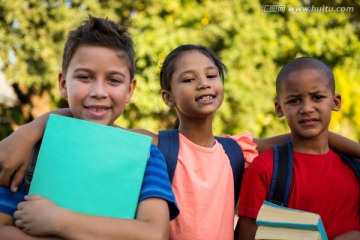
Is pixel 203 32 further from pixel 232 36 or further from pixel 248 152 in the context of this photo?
pixel 248 152

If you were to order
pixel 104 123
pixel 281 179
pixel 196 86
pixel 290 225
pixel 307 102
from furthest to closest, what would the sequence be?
pixel 196 86 → pixel 307 102 → pixel 281 179 → pixel 104 123 → pixel 290 225

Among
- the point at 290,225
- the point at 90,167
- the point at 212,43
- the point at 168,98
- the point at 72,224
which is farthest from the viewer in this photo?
the point at 212,43

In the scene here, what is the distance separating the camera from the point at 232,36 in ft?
32.9

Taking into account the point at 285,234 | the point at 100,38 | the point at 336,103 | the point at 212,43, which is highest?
the point at 212,43

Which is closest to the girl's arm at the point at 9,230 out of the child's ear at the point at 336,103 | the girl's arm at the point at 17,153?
the girl's arm at the point at 17,153

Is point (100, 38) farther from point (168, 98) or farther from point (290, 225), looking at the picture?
point (290, 225)

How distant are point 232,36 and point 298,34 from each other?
1.41 metres

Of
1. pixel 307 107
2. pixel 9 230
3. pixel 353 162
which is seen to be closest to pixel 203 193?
pixel 307 107

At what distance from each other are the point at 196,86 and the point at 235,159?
0.41m

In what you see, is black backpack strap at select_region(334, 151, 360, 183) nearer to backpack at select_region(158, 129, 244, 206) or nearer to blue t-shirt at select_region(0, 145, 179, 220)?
backpack at select_region(158, 129, 244, 206)

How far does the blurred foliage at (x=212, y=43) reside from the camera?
962 centimetres

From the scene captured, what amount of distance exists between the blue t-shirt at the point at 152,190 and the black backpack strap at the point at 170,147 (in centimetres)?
46

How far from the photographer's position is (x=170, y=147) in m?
2.63

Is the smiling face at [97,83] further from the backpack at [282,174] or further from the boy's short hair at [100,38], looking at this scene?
the backpack at [282,174]
